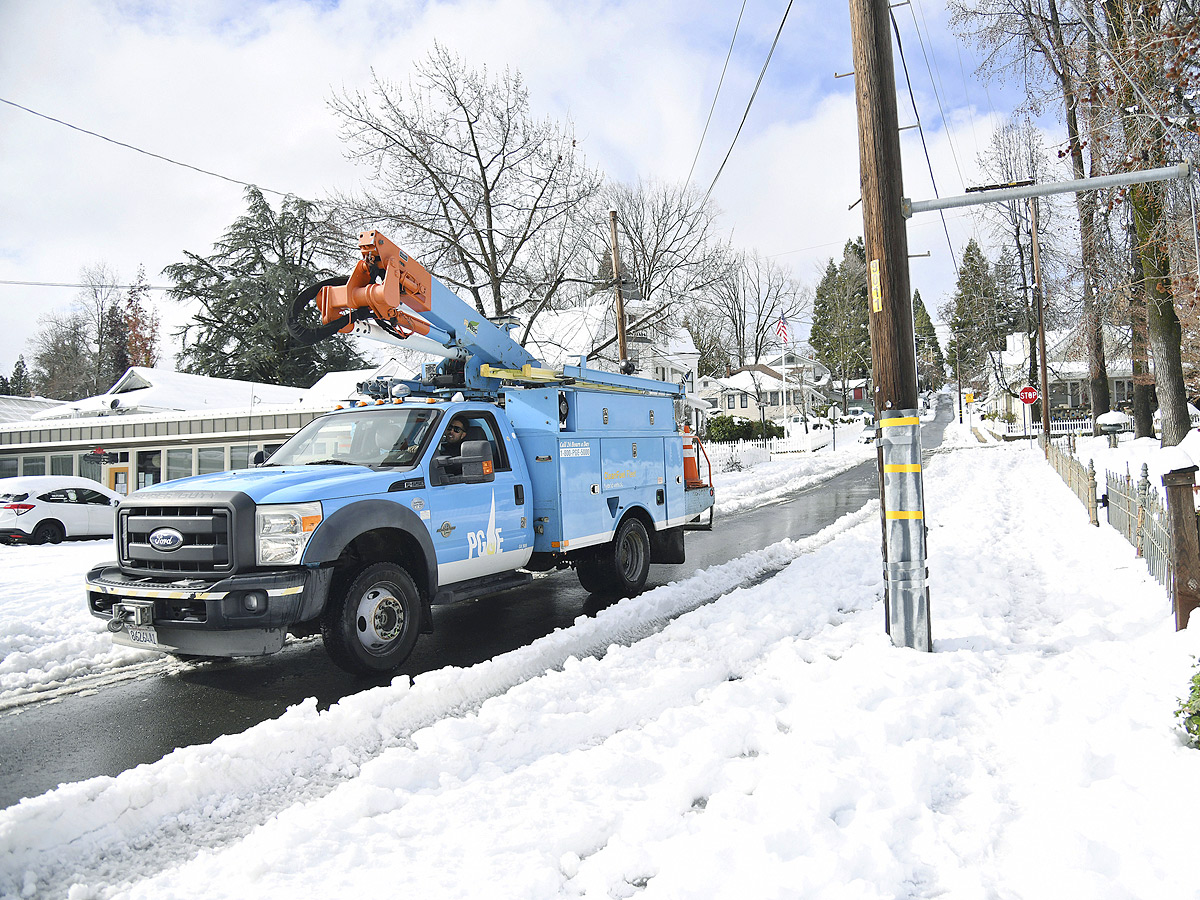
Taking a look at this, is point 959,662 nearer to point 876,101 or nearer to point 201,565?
point 876,101

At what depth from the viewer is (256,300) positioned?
144ft

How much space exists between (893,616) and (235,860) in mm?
4620

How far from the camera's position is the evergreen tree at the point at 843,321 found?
76.6 m

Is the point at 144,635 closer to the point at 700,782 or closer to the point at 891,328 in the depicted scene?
the point at 700,782

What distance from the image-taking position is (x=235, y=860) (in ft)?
10.3

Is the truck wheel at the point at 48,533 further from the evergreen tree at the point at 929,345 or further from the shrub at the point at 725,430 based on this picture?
the evergreen tree at the point at 929,345

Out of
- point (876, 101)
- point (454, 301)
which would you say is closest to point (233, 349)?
point (454, 301)

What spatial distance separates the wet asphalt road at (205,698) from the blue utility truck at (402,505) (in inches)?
18.0

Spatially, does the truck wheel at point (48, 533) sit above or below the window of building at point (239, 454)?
below

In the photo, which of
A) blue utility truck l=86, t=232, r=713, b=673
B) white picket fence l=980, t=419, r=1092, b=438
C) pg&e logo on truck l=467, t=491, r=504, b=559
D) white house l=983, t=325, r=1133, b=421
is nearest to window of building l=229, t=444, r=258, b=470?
blue utility truck l=86, t=232, r=713, b=673

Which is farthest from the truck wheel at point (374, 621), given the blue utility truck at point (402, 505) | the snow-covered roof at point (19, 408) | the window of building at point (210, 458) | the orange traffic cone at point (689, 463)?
the snow-covered roof at point (19, 408)

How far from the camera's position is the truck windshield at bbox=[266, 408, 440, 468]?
6422mm

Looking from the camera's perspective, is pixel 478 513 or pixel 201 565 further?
pixel 478 513

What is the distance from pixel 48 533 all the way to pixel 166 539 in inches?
625
